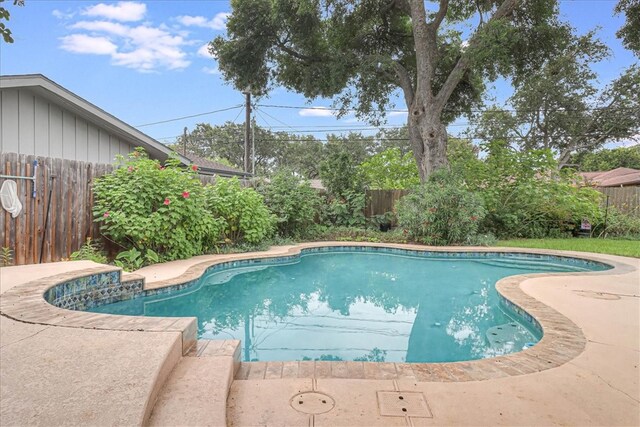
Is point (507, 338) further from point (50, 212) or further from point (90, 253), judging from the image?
point (50, 212)

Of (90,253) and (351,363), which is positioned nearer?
(351,363)

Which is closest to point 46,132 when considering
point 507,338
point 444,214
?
point 507,338

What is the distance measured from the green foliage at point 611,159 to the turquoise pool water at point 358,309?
2685cm

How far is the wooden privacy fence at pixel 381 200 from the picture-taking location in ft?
42.3

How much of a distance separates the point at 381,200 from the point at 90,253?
9102 mm

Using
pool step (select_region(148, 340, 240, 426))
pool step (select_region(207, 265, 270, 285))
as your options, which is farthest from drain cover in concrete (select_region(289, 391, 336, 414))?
pool step (select_region(207, 265, 270, 285))

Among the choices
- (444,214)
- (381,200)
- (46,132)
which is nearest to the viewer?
(46,132)

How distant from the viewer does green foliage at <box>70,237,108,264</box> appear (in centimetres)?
579

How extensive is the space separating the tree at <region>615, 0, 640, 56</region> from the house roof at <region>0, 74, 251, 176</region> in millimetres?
7183

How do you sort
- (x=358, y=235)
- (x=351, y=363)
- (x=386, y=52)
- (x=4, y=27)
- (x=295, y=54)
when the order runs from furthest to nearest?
(x=386, y=52) < (x=295, y=54) < (x=358, y=235) < (x=351, y=363) < (x=4, y=27)

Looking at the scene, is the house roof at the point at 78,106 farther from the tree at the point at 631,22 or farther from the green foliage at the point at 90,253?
the tree at the point at 631,22

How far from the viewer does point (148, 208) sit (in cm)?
636

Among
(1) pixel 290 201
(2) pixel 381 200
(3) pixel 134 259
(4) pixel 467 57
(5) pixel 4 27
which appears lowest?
(3) pixel 134 259

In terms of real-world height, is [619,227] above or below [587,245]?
above
